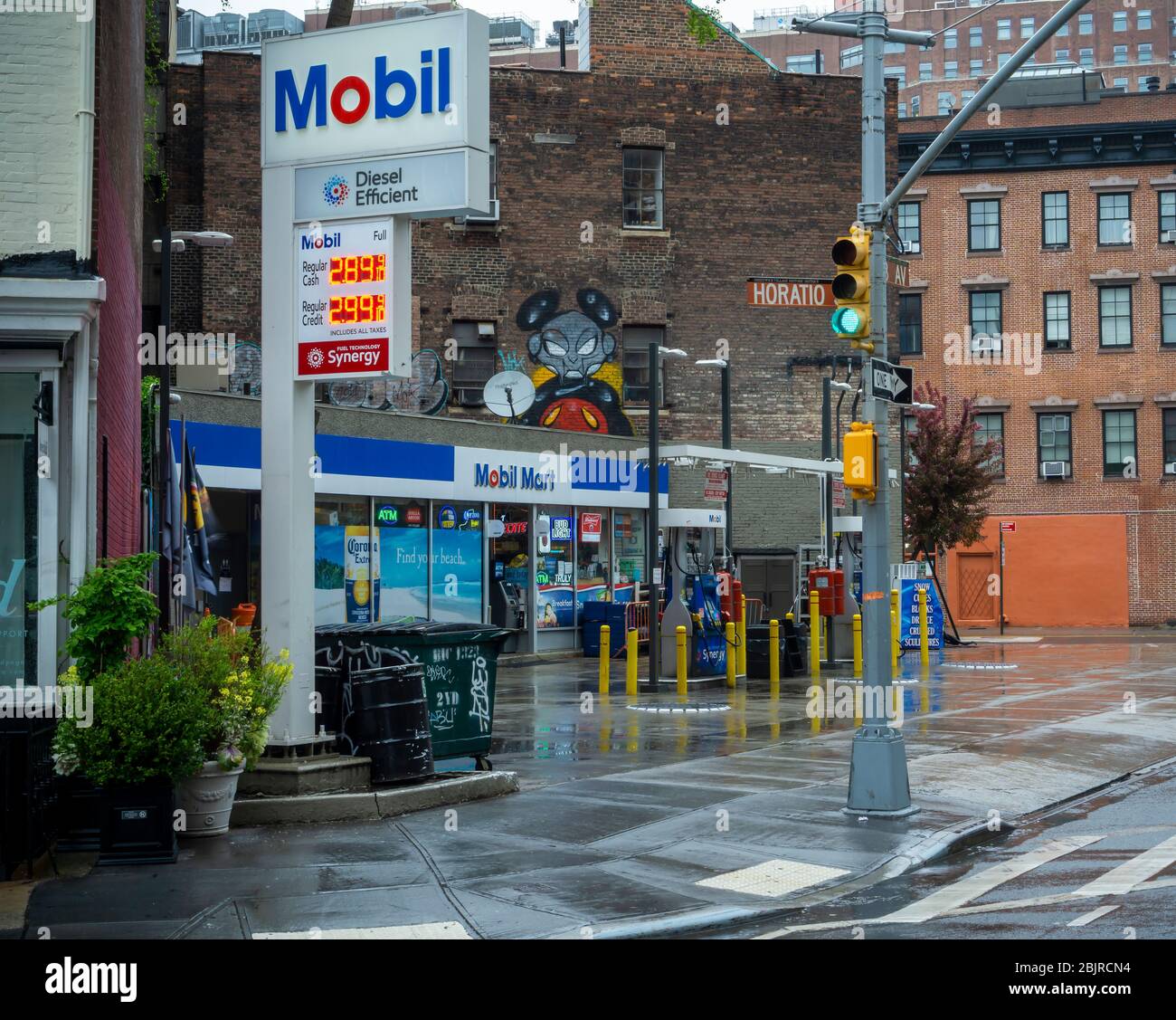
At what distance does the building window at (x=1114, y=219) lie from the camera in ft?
160

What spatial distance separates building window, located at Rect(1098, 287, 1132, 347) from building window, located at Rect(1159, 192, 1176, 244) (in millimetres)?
2020

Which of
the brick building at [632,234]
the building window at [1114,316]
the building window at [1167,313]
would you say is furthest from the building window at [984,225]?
the brick building at [632,234]

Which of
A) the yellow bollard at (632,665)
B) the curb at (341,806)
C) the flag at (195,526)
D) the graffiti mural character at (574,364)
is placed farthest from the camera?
the graffiti mural character at (574,364)

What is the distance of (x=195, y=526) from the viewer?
57.1 ft

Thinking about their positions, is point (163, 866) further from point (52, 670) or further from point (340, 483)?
point (340, 483)

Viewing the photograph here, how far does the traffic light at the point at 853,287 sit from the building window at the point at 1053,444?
126 feet

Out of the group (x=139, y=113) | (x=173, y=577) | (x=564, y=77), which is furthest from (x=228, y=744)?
(x=564, y=77)

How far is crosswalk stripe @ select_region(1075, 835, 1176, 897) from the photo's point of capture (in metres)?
9.23

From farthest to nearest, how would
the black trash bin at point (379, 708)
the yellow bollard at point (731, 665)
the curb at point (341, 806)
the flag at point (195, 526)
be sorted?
the yellow bollard at point (731, 665) < the flag at point (195, 526) < the black trash bin at point (379, 708) < the curb at point (341, 806)

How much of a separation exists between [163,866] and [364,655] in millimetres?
2918

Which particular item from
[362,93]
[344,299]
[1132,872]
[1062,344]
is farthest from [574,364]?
[1132,872]

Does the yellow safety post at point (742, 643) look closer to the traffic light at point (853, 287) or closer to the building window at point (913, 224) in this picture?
the traffic light at point (853, 287)

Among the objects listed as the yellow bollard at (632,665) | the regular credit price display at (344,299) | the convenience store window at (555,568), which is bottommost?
the yellow bollard at (632,665)

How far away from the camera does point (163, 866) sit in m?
Result: 9.77
